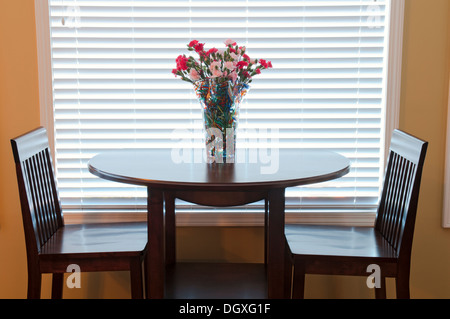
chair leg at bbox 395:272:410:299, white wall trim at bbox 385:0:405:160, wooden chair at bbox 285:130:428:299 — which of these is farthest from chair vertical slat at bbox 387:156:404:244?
white wall trim at bbox 385:0:405:160

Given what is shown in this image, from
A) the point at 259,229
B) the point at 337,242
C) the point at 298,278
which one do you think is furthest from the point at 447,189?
the point at 298,278

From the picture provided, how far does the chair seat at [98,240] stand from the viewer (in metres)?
2.13

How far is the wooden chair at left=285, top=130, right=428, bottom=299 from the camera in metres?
2.05

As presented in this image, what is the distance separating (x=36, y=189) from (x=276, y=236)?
37.5 inches

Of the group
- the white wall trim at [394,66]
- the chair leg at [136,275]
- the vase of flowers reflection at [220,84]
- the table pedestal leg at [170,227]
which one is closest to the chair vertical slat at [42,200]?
the chair leg at [136,275]

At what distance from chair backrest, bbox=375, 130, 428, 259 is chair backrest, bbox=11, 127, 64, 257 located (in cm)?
135

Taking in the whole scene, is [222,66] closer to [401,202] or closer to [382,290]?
[401,202]

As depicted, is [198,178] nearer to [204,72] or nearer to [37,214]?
[204,72]

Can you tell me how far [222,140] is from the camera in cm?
224

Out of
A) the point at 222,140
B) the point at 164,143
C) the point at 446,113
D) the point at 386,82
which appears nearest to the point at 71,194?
the point at 164,143

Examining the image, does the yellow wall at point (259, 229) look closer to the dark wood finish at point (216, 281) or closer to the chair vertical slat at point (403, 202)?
the dark wood finish at point (216, 281)

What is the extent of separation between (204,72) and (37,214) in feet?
2.76
